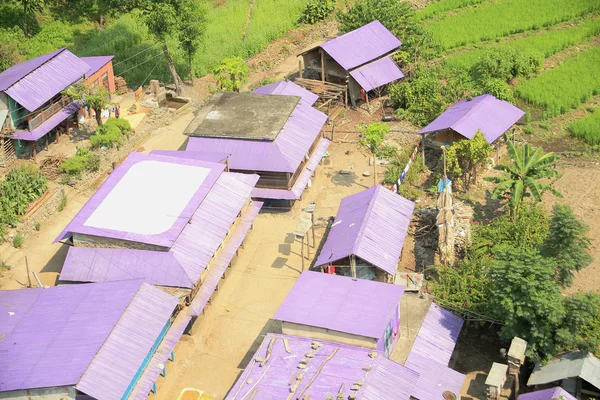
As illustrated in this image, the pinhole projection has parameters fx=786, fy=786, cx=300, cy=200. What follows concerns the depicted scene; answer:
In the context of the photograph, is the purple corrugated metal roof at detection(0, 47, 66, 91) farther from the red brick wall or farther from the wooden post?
the wooden post

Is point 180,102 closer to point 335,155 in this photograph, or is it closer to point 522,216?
point 335,155

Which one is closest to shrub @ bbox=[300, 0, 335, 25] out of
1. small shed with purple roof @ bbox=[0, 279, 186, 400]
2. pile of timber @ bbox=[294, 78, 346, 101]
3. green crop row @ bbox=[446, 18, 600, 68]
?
green crop row @ bbox=[446, 18, 600, 68]

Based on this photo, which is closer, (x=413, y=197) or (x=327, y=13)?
(x=413, y=197)

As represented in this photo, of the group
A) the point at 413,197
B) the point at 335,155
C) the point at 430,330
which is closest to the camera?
the point at 430,330

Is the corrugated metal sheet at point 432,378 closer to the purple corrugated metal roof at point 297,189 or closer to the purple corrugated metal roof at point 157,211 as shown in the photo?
the purple corrugated metal roof at point 157,211

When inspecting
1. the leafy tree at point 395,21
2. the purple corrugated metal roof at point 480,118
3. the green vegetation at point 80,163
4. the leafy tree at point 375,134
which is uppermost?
the leafy tree at point 395,21

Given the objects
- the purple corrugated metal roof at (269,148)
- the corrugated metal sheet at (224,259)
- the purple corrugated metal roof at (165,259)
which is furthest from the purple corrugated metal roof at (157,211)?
the purple corrugated metal roof at (269,148)

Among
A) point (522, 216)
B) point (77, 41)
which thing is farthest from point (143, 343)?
point (77, 41)
